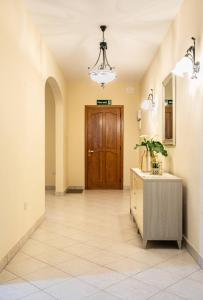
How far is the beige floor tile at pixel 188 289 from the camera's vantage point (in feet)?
7.96

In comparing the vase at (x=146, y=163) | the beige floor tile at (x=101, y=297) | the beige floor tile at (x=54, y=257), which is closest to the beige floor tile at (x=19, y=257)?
the beige floor tile at (x=54, y=257)

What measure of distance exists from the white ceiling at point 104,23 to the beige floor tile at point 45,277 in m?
3.13

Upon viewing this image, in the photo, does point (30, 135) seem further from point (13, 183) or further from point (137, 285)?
point (137, 285)

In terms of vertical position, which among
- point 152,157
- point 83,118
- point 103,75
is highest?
point 103,75

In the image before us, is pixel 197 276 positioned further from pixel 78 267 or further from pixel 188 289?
pixel 78 267

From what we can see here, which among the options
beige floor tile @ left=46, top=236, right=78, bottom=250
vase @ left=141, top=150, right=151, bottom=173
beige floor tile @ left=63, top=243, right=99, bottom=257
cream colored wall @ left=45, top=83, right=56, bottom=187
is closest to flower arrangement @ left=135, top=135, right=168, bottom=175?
vase @ left=141, top=150, right=151, bottom=173

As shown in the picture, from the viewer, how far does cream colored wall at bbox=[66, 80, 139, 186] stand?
324 inches

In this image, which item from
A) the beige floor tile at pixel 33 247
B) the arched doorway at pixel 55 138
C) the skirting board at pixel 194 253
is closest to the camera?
the skirting board at pixel 194 253

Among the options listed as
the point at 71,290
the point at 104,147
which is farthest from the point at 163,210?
the point at 104,147

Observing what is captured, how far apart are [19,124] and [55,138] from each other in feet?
13.1

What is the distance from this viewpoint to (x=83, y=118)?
8281 mm

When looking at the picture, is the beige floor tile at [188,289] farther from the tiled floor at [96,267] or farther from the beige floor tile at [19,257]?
the beige floor tile at [19,257]

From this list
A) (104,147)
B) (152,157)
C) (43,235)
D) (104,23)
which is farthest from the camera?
(104,147)

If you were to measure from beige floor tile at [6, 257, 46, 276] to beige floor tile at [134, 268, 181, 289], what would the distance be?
997mm
